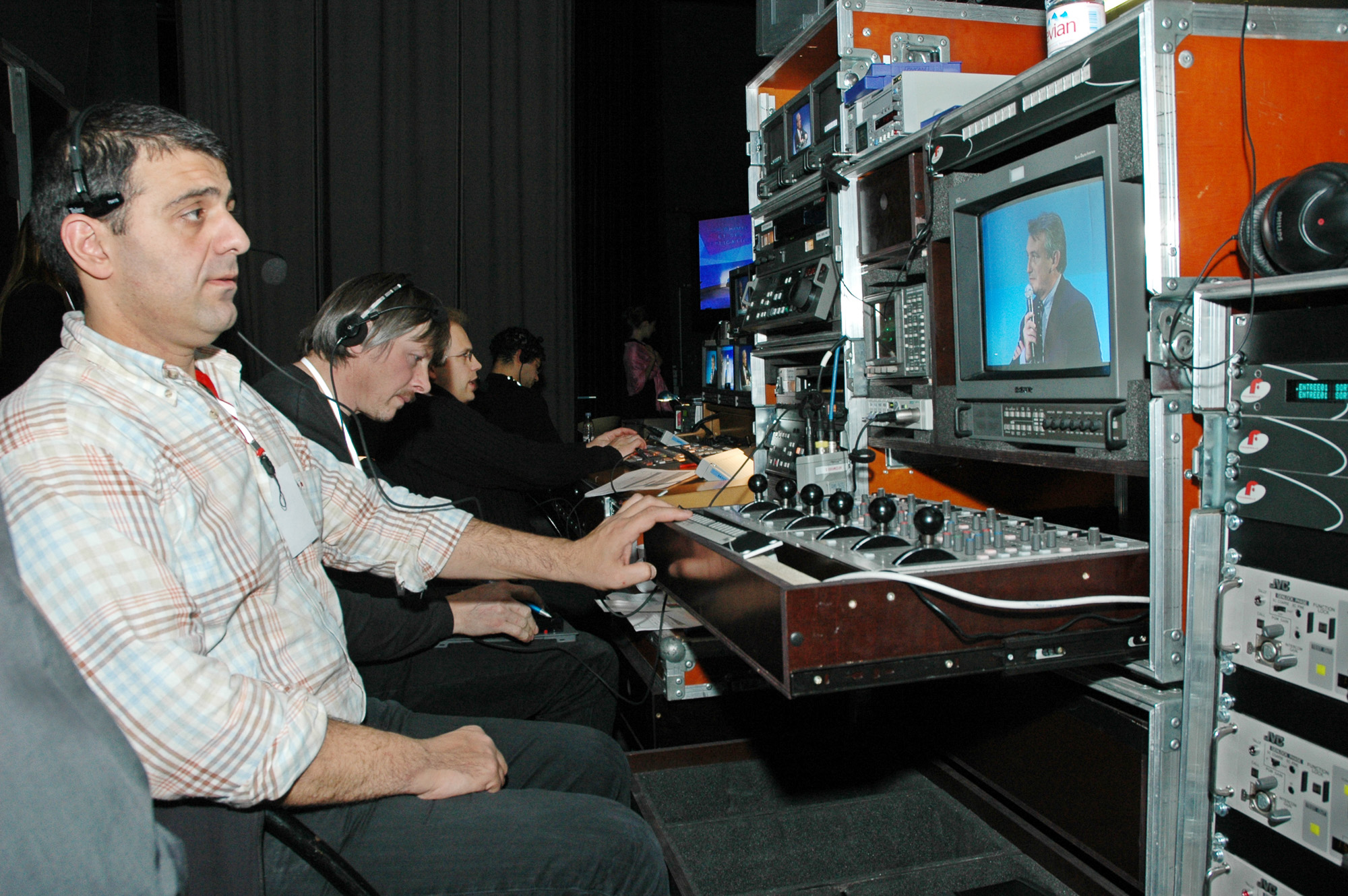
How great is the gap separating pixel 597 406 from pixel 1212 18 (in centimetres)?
475

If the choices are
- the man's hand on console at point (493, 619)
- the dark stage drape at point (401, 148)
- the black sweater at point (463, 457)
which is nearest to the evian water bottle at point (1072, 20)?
the man's hand on console at point (493, 619)

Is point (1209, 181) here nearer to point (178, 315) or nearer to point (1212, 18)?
point (1212, 18)

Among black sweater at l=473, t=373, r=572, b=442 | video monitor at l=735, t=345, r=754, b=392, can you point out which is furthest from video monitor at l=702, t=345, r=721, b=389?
black sweater at l=473, t=373, r=572, b=442

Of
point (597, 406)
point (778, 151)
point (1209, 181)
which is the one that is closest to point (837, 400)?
point (778, 151)

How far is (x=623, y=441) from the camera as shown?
302cm

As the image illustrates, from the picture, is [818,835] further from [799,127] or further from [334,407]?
[799,127]

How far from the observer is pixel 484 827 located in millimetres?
1078

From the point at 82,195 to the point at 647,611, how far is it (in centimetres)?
123

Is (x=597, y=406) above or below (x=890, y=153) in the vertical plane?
below

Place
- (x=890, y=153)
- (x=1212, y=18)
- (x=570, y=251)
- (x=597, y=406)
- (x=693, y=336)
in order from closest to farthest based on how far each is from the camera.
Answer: (x=1212, y=18) → (x=890, y=153) → (x=570, y=251) → (x=597, y=406) → (x=693, y=336)

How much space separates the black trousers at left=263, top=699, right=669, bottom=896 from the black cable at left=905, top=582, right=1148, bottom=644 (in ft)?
1.72

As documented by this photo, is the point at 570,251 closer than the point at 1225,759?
No

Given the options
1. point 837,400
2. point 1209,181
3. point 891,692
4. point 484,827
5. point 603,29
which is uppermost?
point 603,29

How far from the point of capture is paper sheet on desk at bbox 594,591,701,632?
5.68ft
